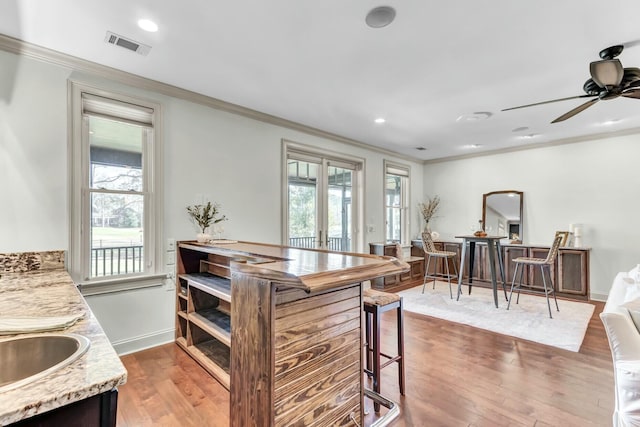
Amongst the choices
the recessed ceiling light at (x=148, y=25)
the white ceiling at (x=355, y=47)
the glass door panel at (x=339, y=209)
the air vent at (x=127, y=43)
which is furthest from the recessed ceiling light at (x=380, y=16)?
the glass door panel at (x=339, y=209)

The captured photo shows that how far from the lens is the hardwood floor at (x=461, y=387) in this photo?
6.61ft

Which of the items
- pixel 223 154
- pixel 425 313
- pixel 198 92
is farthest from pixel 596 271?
pixel 198 92

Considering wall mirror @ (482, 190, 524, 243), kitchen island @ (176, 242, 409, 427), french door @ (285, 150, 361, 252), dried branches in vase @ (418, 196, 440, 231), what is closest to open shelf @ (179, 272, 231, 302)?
kitchen island @ (176, 242, 409, 427)

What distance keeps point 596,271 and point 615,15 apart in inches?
172

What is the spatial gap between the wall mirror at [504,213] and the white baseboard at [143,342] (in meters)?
5.76

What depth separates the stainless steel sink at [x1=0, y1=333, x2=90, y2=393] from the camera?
3.26 feet

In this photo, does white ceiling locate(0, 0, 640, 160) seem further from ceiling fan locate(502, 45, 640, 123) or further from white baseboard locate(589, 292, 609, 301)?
white baseboard locate(589, 292, 609, 301)

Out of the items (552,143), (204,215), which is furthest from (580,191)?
(204,215)

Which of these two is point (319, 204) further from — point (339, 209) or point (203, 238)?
point (203, 238)

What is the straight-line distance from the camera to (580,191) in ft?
16.8

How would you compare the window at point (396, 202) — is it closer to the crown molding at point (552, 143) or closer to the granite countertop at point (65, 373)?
the crown molding at point (552, 143)

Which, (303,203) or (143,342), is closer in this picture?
(143,342)

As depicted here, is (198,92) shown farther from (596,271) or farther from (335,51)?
(596,271)

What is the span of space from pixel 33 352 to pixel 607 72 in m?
3.73
